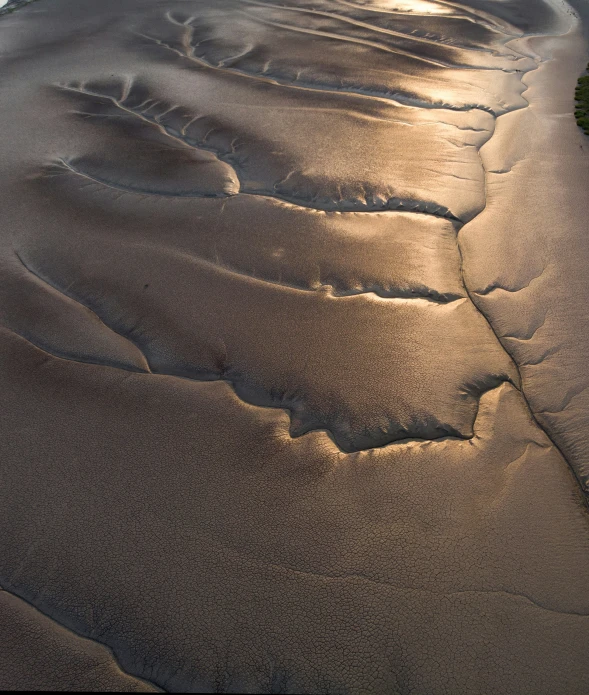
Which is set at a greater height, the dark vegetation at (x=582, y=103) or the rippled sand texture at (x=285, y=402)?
the dark vegetation at (x=582, y=103)

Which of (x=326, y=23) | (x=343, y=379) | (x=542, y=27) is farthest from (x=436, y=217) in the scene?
(x=542, y=27)

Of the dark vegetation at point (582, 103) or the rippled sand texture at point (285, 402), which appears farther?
the dark vegetation at point (582, 103)

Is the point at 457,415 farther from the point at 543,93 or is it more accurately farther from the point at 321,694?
the point at 543,93

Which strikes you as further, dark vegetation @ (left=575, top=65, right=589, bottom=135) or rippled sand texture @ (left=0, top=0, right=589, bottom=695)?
dark vegetation @ (left=575, top=65, right=589, bottom=135)

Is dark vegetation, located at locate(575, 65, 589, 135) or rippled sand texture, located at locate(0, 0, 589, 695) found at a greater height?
dark vegetation, located at locate(575, 65, 589, 135)
